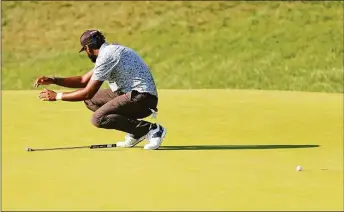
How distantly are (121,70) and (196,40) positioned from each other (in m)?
22.7

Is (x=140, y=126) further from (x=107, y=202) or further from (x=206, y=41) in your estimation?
(x=206, y=41)

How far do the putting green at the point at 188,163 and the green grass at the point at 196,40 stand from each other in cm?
1117

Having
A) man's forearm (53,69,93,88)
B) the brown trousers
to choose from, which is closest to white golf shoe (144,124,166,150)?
the brown trousers

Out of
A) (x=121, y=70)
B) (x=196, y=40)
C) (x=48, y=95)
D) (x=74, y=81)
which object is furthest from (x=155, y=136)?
(x=196, y=40)

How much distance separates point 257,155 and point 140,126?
1557 mm

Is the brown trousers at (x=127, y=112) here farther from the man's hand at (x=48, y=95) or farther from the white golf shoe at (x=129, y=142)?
the man's hand at (x=48, y=95)

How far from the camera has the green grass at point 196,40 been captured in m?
29.6

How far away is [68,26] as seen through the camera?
37062 mm

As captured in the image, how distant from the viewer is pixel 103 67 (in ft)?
37.9

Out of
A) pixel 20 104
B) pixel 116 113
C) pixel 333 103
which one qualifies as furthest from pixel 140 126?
pixel 333 103

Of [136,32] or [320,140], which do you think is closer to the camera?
[320,140]

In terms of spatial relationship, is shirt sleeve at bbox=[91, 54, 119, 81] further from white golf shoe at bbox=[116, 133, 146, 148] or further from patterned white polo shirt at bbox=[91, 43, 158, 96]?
white golf shoe at bbox=[116, 133, 146, 148]

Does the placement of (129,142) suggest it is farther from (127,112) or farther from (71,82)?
(71,82)

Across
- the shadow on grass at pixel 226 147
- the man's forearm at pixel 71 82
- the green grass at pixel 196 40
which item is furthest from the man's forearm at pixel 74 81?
the green grass at pixel 196 40
